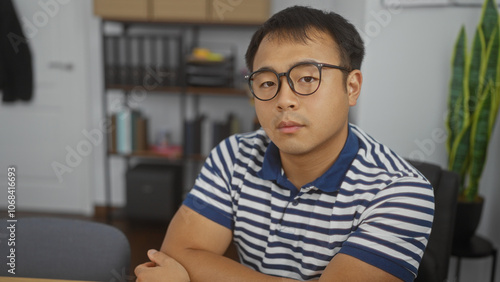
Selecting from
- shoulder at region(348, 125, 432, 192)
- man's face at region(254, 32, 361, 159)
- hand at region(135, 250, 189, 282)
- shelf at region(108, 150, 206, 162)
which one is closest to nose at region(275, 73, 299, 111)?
man's face at region(254, 32, 361, 159)

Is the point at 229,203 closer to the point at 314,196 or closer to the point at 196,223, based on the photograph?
the point at 196,223

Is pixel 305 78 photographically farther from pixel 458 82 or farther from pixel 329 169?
pixel 458 82

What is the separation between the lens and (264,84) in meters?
1.16

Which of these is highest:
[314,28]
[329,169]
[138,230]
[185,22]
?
[185,22]

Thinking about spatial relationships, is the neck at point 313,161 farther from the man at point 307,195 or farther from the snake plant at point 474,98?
the snake plant at point 474,98

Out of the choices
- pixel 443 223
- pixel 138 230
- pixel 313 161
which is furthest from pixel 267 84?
pixel 138 230

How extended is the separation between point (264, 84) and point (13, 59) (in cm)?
297

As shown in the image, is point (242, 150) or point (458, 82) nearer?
point (242, 150)

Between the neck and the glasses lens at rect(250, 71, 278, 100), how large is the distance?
7.6 inches

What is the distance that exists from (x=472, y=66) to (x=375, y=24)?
1.68ft

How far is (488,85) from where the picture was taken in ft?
6.43

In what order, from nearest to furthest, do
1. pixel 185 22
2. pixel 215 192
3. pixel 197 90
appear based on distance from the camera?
1. pixel 215 192
2. pixel 185 22
3. pixel 197 90

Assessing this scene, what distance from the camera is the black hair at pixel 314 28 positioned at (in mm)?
1165

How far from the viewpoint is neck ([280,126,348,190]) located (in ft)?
3.98
